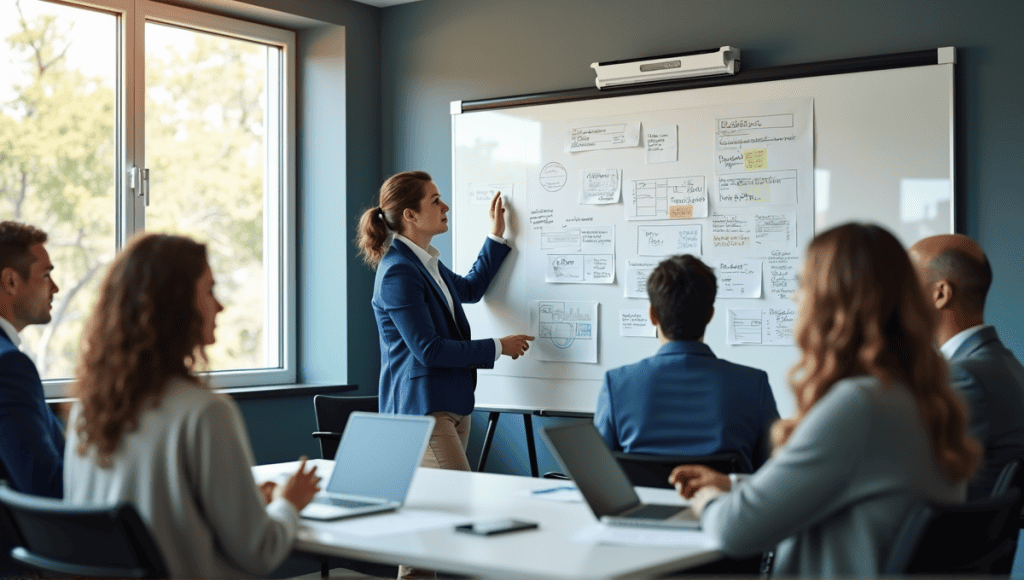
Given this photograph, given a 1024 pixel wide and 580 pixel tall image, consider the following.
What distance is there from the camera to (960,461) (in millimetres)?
1667

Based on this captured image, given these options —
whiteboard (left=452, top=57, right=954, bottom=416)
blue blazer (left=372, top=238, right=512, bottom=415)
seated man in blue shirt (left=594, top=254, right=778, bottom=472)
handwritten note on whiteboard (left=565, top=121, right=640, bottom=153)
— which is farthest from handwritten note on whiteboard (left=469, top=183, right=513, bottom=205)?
seated man in blue shirt (left=594, top=254, right=778, bottom=472)

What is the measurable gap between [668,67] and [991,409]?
6.76ft

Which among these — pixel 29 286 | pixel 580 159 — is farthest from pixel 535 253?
pixel 29 286

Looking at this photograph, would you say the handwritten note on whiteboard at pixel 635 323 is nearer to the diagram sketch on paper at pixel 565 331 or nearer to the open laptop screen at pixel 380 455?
the diagram sketch on paper at pixel 565 331

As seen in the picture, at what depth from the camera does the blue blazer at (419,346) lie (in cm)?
370

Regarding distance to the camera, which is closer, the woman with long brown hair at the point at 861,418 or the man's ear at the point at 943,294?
the woman with long brown hair at the point at 861,418

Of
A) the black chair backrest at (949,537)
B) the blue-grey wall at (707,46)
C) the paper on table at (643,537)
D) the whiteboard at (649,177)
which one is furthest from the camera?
the whiteboard at (649,177)

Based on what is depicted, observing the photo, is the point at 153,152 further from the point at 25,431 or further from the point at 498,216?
the point at 25,431

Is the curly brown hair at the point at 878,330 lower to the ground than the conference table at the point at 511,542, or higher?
higher

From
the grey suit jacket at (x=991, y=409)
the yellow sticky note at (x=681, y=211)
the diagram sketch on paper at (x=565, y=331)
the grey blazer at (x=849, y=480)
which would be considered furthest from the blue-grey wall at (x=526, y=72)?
the grey blazer at (x=849, y=480)

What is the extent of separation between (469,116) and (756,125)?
1.34m

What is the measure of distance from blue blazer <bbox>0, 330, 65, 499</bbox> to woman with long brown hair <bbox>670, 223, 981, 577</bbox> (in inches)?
58.9

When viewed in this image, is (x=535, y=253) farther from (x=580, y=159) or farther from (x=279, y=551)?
(x=279, y=551)

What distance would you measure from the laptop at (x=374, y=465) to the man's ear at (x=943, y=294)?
1269 mm
